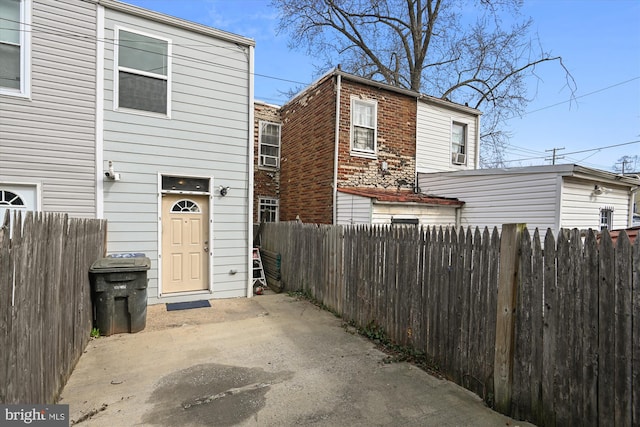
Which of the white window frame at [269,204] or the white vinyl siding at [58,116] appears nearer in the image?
the white vinyl siding at [58,116]

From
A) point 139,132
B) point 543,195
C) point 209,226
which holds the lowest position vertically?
point 209,226

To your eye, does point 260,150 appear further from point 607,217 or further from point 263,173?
point 607,217

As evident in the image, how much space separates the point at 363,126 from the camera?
9773 mm

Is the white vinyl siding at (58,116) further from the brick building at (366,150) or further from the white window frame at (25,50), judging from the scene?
the brick building at (366,150)

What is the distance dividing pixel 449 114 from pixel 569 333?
10560 mm

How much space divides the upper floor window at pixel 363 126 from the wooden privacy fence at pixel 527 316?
545 centimetres

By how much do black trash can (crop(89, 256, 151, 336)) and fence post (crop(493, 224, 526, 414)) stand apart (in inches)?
198

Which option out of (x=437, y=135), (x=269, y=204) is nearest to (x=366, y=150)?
(x=437, y=135)

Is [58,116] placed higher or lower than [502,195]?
higher

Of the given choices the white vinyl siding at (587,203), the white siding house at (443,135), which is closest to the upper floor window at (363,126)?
the white siding house at (443,135)

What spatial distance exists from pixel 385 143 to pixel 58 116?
823 centimetres

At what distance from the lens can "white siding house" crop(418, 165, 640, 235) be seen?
7656 mm

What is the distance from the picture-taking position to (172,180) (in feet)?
22.4

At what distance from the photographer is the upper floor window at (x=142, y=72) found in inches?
248
